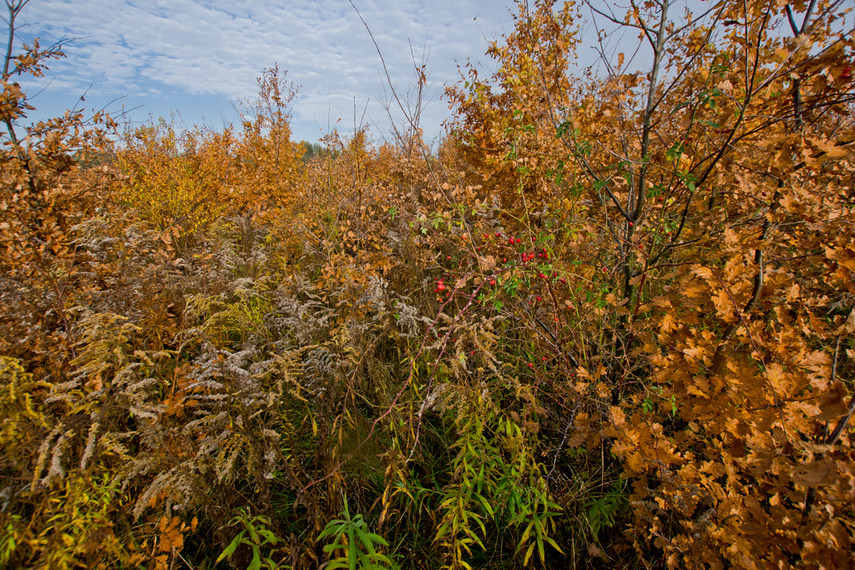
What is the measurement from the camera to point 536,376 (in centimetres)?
185

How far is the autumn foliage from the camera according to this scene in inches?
42.4

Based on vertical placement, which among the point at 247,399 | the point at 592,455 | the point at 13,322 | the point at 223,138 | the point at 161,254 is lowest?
the point at 592,455

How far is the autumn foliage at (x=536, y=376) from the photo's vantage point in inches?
42.4

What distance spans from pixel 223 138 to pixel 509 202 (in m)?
5.38

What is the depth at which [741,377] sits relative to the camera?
1104 mm

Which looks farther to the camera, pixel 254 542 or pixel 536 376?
pixel 536 376

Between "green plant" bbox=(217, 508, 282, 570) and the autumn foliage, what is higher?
the autumn foliage

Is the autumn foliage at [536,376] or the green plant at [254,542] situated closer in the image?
the autumn foliage at [536,376]

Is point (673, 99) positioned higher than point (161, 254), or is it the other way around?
point (673, 99)

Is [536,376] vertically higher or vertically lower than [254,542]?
higher

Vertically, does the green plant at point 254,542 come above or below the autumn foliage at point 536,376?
below

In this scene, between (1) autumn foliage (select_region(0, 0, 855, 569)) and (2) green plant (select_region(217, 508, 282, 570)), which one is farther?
(2) green plant (select_region(217, 508, 282, 570))

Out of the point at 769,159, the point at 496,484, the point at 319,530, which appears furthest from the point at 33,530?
the point at 769,159

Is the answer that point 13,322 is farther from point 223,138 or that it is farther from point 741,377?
point 223,138
